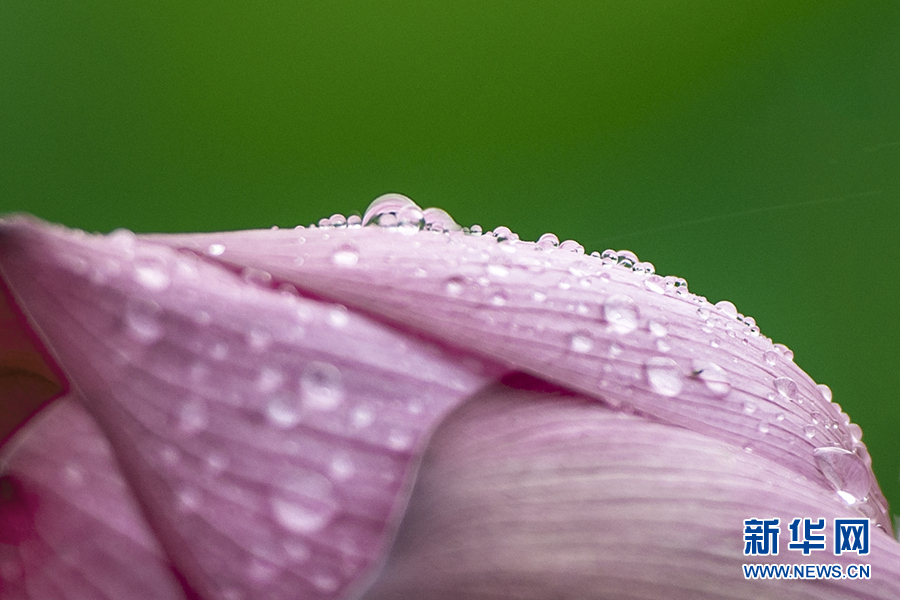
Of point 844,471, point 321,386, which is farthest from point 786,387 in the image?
point 321,386

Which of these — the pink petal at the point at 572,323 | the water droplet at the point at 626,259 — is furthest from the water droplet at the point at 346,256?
the water droplet at the point at 626,259

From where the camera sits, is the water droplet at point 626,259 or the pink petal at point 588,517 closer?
the pink petal at point 588,517

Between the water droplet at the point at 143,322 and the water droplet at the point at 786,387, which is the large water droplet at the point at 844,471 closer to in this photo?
the water droplet at the point at 786,387

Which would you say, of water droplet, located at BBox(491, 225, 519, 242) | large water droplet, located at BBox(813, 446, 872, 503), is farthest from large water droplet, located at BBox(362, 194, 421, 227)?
large water droplet, located at BBox(813, 446, 872, 503)

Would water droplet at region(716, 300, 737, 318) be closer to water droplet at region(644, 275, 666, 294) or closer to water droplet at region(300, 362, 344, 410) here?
water droplet at region(644, 275, 666, 294)

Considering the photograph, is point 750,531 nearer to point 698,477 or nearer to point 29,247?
point 698,477

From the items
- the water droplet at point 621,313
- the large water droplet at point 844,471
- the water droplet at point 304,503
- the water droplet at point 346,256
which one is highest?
the water droplet at point 621,313

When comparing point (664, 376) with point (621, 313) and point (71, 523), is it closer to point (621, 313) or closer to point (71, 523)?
point (621, 313)
